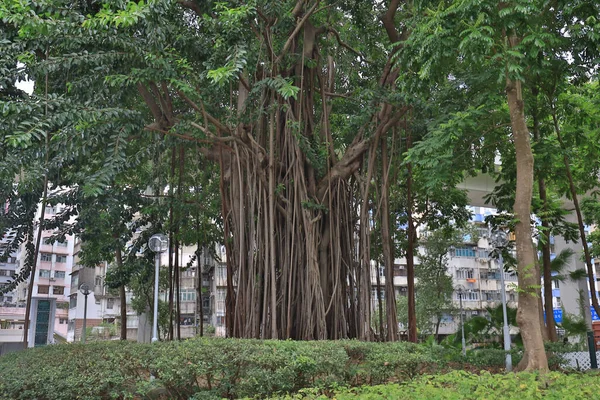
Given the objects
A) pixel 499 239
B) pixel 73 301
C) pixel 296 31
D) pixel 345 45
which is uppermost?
pixel 345 45

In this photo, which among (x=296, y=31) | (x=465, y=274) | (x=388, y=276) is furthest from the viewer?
(x=465, y=274)

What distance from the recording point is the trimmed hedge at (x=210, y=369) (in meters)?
4.13

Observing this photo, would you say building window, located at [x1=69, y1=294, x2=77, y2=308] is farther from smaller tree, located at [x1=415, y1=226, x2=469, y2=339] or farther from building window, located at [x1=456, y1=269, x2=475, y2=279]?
building window, located at [x1=456, y1=269, x2=475, y2=279]

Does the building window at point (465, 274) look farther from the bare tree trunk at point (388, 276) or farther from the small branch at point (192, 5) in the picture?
the small branch at point (192, 5)

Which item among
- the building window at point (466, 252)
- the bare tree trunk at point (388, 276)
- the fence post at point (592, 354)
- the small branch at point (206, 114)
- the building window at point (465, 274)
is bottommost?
the fence post at point (592, 354)

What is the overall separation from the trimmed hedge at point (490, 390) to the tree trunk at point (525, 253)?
73cm

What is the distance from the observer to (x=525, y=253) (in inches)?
179

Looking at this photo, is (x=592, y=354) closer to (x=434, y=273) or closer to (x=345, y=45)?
(x=345, y=45)

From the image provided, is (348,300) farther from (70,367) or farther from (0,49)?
(0,49)

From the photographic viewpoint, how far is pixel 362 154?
6.73 metres

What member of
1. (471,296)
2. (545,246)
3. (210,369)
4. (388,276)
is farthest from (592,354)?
(471,296)

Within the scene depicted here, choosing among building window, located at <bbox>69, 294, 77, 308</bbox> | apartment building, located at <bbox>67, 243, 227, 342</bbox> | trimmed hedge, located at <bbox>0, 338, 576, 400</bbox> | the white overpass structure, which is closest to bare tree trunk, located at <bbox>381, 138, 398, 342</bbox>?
trimmed hedge, located at <bbox>0, 338, 576, 400</bbox>

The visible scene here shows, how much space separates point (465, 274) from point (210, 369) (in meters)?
21.8

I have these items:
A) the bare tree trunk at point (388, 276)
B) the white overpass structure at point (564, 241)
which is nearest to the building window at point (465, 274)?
the white overpass structure at point (564, 241)
